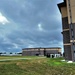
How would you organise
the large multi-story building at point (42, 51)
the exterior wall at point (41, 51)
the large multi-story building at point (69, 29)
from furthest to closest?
the exterior wall at point (41, 51) < the large multi-story building at point (42, 51) < the large multi-story building at point (69, 29)

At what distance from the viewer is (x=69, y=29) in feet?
133

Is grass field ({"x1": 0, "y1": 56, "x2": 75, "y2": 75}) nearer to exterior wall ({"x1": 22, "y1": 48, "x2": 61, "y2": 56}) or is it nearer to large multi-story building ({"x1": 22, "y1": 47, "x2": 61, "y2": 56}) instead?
large multi-story building ({"x1": 22, "y1": 47, "x2": 61, "y2": 56})

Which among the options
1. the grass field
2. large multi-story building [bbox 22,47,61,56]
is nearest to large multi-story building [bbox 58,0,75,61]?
the grass field

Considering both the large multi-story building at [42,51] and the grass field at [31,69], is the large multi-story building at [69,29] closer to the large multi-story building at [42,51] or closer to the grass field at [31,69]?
the grass field at [31,69]

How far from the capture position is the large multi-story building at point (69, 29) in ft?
129

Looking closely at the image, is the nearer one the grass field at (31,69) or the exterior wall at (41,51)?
the grass field at (31,69)

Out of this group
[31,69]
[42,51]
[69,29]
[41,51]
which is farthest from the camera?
[41,51]

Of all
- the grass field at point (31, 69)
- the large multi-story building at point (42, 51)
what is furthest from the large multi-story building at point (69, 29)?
the large multi-story building at point (42, 51)

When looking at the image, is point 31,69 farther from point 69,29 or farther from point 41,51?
point 41,51

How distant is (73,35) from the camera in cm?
3909

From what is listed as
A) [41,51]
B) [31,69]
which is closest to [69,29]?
[31,69]

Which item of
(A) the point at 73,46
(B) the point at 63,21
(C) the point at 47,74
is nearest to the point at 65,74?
(C) the point at 47,74

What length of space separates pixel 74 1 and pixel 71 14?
367 centimetres

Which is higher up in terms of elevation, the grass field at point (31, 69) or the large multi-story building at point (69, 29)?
the large multi-story building at point (69, 29)
